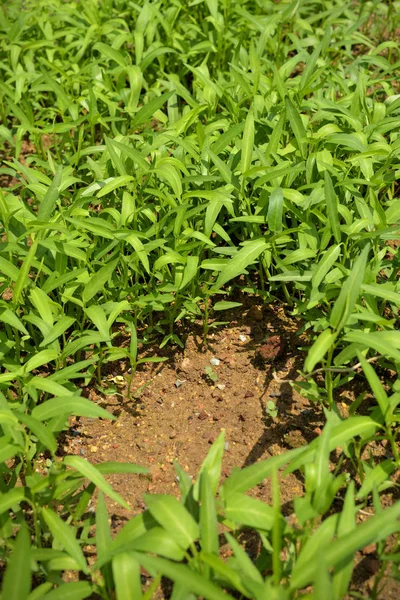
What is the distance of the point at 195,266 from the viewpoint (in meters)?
2.45

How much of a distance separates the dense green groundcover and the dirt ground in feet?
0.32

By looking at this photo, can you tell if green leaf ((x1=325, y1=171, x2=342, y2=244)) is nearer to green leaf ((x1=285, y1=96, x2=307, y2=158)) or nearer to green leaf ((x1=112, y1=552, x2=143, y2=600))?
green leaf ((x1=285, y1=96, x2=307, y2=158))

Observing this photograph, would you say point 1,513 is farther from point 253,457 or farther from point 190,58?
point 190,58

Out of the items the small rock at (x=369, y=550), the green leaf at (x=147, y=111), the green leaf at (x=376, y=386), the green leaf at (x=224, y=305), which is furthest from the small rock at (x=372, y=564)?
the green leaf at (x=147, y=111)

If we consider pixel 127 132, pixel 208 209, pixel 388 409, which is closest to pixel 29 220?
pixel 208 209

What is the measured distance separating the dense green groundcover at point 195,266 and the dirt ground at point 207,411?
0.10 meters

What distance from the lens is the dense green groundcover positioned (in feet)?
5.53

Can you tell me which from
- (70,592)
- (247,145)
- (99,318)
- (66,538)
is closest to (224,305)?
(99,318)

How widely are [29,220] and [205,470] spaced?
4.11ft

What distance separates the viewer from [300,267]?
100 inches

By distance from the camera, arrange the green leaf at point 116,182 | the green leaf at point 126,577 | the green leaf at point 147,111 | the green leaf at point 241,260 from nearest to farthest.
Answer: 1. the green leaf at point 126,577
2. the green leaf at point 241,260
3. the green leaf at point 116,182
4. the green leaf at point 147,111

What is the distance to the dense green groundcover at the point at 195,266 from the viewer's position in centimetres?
169

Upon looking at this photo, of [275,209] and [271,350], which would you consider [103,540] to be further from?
[275,209]

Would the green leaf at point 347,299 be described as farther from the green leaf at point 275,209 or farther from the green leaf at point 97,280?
the green leaf at point 97,280
